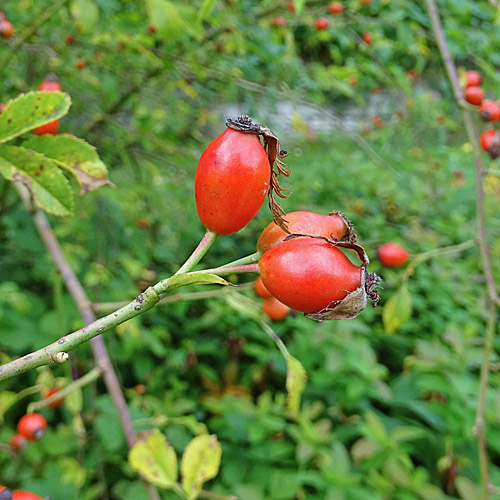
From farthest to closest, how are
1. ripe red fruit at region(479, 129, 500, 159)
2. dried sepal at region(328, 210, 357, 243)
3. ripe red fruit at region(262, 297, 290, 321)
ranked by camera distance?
1. ripe red fruit at region(479, 129, 500, 159)
2. ripe red fruit at region(262, 297, 290, 321)
3. dried sepal at region(328, 210, 357, 243)

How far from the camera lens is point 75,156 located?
0.73m

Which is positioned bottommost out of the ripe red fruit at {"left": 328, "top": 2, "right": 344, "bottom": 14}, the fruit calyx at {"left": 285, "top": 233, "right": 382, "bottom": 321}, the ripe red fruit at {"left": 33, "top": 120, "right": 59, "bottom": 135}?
the ripe red fruit at {"left": 328, "top": 2, "right": 344, "bottom": 14}

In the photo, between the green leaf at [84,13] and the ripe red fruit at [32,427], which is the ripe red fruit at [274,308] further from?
the green leaf at [84,13]

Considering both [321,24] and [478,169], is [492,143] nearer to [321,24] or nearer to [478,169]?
[478,169]

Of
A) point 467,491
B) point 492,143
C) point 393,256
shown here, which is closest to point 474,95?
point 492,143

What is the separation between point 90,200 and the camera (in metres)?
2.31

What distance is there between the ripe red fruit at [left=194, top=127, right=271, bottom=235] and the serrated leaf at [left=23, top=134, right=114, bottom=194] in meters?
0.27

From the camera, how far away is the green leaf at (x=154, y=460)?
0.90 m

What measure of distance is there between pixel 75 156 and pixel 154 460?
599 mm

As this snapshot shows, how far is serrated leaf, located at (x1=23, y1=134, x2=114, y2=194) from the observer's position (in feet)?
2.34

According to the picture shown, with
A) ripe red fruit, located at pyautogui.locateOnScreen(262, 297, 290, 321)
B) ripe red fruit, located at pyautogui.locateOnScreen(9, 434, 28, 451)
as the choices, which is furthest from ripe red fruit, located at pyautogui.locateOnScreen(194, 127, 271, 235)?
ripe red fruit, located at pyautogui.locateOnScreen(9, 434, 28, 451)

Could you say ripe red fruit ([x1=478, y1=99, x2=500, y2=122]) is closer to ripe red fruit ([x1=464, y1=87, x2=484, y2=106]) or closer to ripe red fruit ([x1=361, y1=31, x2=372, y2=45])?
ripe red fruit ([x1=464, y1=87, x2=484, y2=106])

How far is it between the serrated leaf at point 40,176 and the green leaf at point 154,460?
0.49 m

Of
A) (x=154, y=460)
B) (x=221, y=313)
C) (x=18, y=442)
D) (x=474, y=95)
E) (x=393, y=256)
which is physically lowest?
(x=221, y=313)
